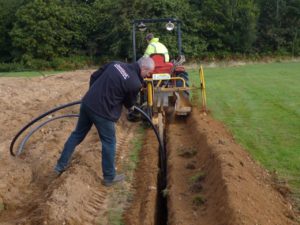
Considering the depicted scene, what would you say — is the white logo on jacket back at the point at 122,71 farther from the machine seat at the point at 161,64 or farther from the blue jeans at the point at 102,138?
the machine seat at the point at 161,64

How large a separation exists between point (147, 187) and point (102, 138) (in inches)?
36.5

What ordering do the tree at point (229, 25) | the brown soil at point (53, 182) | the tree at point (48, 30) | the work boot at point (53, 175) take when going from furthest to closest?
the tree at point (229, 25)
the tree at point (48, 30)
the work boot at point (53, 175)
the brown soil at point (53, 182)

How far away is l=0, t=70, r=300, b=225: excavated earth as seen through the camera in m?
5.54

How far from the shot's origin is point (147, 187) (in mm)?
6633

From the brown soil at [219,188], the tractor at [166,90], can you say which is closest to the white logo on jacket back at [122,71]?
the brown soil at [219,188]

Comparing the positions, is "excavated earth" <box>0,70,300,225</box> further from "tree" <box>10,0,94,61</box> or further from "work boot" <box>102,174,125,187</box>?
"tree" <box>10,0,94,61</box>

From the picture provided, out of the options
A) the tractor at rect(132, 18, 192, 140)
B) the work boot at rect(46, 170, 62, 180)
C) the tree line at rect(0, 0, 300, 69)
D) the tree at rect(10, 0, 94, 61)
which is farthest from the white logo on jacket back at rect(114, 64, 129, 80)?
the tree at rect(10, 0, 94, 61)

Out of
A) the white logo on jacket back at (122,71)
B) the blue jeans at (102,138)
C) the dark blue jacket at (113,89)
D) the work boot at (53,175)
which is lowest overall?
the work boot at (53,175)

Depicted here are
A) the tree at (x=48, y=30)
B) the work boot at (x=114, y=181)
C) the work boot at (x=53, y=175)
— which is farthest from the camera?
the tree at (x=48, y=30)

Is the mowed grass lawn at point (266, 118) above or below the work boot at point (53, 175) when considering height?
above

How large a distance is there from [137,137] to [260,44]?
36.9 m

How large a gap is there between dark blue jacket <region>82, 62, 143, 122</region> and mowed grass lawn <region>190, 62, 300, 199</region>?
2530 millimetres

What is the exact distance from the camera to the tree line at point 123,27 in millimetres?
→ 40000

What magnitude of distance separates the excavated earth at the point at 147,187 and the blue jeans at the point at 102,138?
0.21m
